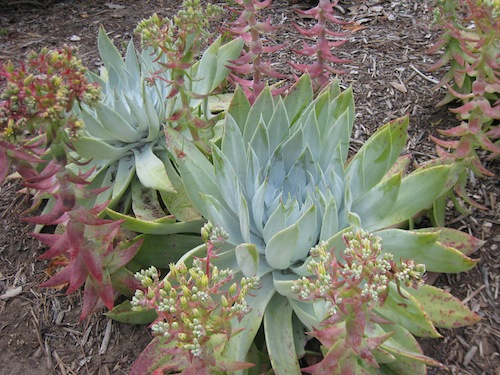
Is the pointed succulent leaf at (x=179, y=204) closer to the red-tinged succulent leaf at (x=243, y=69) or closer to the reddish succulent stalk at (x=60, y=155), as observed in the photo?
the reddish succulent stalk at (x=60, y=155)

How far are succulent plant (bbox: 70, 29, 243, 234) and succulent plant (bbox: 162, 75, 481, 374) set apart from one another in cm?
20

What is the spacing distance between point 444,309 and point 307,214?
1.87ft

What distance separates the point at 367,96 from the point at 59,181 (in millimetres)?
1898

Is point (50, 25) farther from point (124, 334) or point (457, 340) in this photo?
point (457, 340)

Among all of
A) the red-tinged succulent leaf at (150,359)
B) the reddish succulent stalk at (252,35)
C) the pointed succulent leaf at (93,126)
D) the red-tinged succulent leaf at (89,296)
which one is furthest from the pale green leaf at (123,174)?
the red-tinged succulent leaf at (150,359)

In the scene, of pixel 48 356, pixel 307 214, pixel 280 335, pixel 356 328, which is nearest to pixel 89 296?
pixel 48 356

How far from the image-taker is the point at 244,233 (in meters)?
1.58

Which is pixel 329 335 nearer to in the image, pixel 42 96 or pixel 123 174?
pixel 42 96

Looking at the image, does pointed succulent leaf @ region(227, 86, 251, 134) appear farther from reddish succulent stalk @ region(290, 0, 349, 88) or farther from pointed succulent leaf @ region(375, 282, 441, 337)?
pointed succulent leaf @ region(375, 282, 441, 337)

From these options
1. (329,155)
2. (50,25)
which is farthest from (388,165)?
(50,25)

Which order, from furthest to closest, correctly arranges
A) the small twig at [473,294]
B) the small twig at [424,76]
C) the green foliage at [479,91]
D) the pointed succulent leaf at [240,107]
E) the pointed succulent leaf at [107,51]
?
the small twig at [424,76] → the pointed succulent leaf at [107,51] → the pointed succulent leaf at [240,107] → the small twig at [473,294] → the green foliage at [479,91]

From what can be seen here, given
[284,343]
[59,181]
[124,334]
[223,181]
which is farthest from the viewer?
[124,334]

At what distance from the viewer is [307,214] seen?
1419 millimetres

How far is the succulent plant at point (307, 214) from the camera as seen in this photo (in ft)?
4.77
